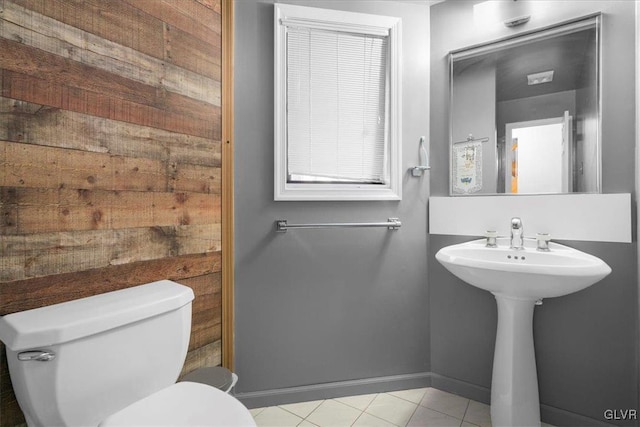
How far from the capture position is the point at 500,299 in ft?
5.01

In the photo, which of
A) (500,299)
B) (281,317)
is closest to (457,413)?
(500,299)

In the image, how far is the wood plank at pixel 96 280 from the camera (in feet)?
3.41

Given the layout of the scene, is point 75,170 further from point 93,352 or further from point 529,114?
point 529,114

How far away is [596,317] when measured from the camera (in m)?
1.56

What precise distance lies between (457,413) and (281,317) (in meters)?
1.01

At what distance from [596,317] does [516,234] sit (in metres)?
0.49

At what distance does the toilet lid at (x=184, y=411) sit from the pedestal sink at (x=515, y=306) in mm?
1009

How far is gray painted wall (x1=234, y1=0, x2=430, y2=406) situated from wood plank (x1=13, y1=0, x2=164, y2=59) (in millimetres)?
435

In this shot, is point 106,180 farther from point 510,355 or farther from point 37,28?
point 510,355

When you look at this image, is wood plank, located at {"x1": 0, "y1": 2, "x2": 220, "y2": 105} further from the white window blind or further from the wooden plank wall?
the white window blind

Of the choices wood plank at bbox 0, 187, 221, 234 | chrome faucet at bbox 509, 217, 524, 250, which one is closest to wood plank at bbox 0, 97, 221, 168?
wood plank at bbox 0, 187, 221, 234

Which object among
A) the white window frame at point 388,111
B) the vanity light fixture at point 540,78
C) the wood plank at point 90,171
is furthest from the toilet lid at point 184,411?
the vanity light fixture at point 540,78

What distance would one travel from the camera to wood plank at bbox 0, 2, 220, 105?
3.42 ft

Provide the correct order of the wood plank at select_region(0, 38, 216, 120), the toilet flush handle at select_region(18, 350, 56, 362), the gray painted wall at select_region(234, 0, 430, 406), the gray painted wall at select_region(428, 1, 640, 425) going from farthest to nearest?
the gray painted wall at select_region(234, 0, 430, 406), the gray painted wall at select_region(428, 1, 640, 425), the wood plank at select_region(0, 38, 216, 120), the toilet flush handle at select_region(18, 350, 56, 362)
